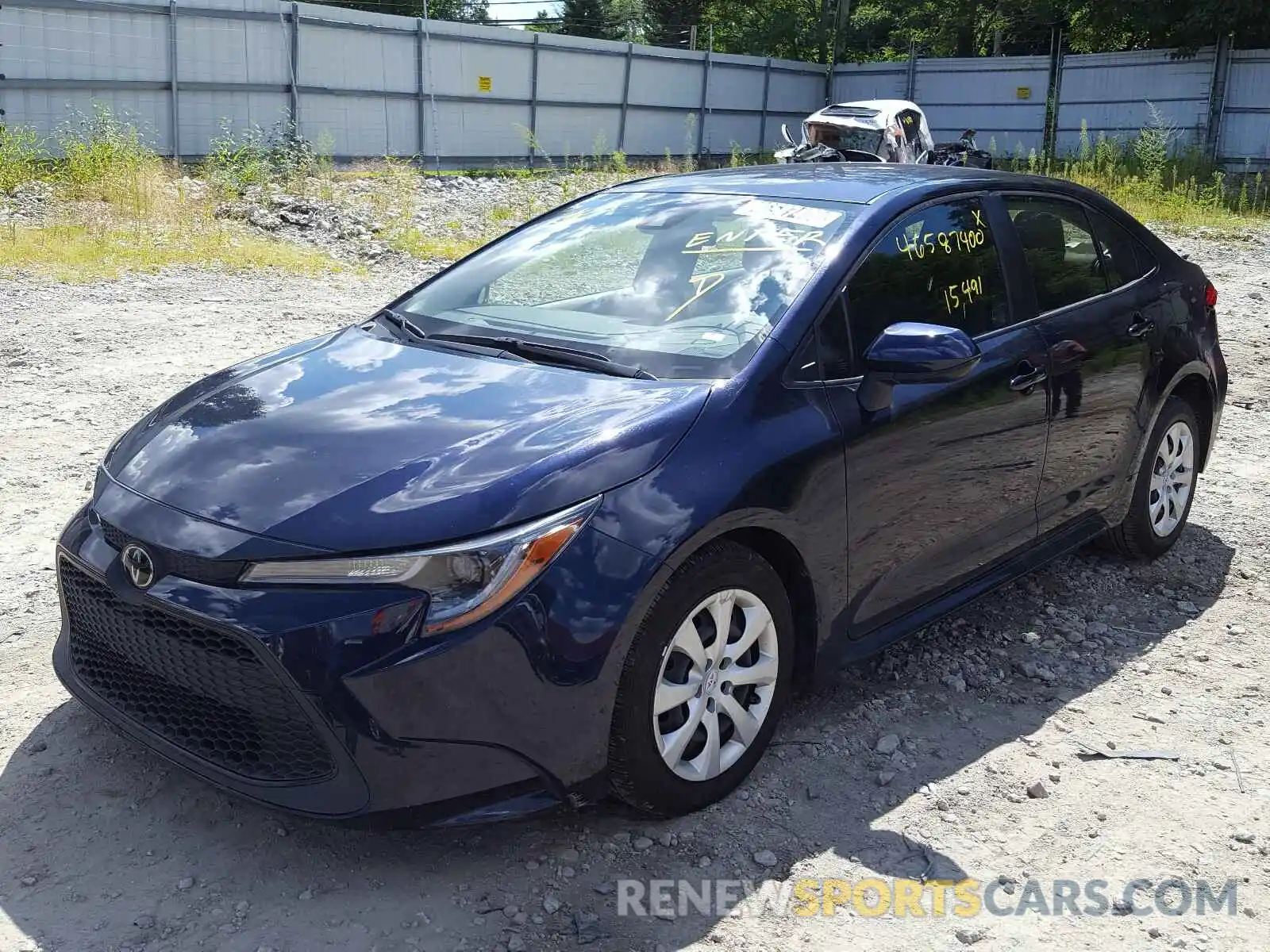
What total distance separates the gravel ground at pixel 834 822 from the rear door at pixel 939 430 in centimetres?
42

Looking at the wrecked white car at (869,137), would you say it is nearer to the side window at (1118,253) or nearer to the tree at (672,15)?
the side window at (1118,253)

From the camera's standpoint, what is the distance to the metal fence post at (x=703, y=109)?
26.2 m

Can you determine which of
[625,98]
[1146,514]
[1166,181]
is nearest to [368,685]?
[1146,514]

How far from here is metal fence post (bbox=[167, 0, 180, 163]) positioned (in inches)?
678

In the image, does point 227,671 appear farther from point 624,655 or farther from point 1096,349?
point 1096,349

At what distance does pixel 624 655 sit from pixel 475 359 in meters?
1.10

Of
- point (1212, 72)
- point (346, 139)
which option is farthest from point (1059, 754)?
point (1212, 72)

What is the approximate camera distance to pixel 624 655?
2771mm

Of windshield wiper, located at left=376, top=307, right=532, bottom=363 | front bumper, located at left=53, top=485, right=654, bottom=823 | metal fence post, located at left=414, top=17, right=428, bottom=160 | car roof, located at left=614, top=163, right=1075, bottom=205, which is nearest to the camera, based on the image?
front bumper, located at left=53, top=485, right=654, bottom=823

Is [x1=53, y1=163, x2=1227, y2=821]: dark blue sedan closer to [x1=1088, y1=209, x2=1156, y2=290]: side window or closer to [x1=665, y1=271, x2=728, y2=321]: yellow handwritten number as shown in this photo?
[x1=665, y1=271, x2=728, y2=321]: yellow handwritten number

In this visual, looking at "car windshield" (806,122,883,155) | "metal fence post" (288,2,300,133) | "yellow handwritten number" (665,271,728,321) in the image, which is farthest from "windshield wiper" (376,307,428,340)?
"metal fence post" (288,2,300,133)

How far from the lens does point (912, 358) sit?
10.8 feet

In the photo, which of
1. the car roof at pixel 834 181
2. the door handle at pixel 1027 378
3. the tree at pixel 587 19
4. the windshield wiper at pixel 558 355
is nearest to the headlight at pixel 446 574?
the windshield wiper at pixel 558 355

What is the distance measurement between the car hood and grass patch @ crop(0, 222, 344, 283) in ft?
25.7
